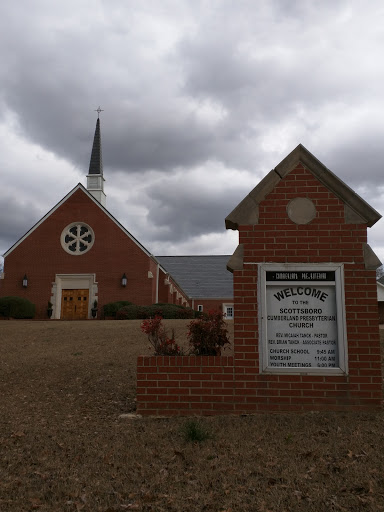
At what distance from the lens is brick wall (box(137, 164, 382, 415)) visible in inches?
260

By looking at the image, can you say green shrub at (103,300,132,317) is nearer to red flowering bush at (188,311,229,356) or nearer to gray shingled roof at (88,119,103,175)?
gray shingled roof at (88,119,103,175)

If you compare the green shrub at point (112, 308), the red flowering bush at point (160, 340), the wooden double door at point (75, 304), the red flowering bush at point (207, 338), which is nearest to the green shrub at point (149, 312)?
the green shrub at point (112, 308)

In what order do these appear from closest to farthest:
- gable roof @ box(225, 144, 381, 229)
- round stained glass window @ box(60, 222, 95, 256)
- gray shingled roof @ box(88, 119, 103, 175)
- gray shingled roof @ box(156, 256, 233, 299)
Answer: gable roof @ box(225, 144, 381, 229) < round stained glass window @ box(60, 222, 95, 256) < gray shingled roof @ box(88, 119, 103, 175) < gray shingled roof @ box(156, 256, 233, 299)

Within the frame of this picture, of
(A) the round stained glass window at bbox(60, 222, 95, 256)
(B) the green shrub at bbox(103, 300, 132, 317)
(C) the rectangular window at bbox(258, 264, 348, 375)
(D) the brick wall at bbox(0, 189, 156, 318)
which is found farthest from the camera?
(A) the round stained glass window at bbox(60, 222, 95, 256)

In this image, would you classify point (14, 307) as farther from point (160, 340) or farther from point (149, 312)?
point (160, 340)

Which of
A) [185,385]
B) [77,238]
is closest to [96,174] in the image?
[77,238]

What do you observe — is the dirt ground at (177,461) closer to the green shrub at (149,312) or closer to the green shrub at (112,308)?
the green shrub at (149,312)

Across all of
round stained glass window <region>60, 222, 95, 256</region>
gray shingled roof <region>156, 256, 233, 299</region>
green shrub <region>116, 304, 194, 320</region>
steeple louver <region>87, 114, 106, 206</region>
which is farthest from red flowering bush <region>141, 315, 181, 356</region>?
gray shingled roof <region>156, 256, 233, 299</region>

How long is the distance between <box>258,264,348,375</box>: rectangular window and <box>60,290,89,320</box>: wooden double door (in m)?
24.3

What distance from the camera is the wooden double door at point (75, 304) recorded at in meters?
29.7

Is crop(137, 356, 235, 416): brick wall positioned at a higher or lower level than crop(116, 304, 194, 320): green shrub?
lower

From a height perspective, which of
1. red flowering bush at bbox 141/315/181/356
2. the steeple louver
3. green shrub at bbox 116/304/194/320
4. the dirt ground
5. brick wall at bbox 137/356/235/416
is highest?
the steeple louver

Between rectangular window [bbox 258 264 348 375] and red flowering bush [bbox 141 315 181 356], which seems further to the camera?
red flowering bush [bbox 141 315 181 356]

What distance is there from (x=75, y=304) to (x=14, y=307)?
401cm
